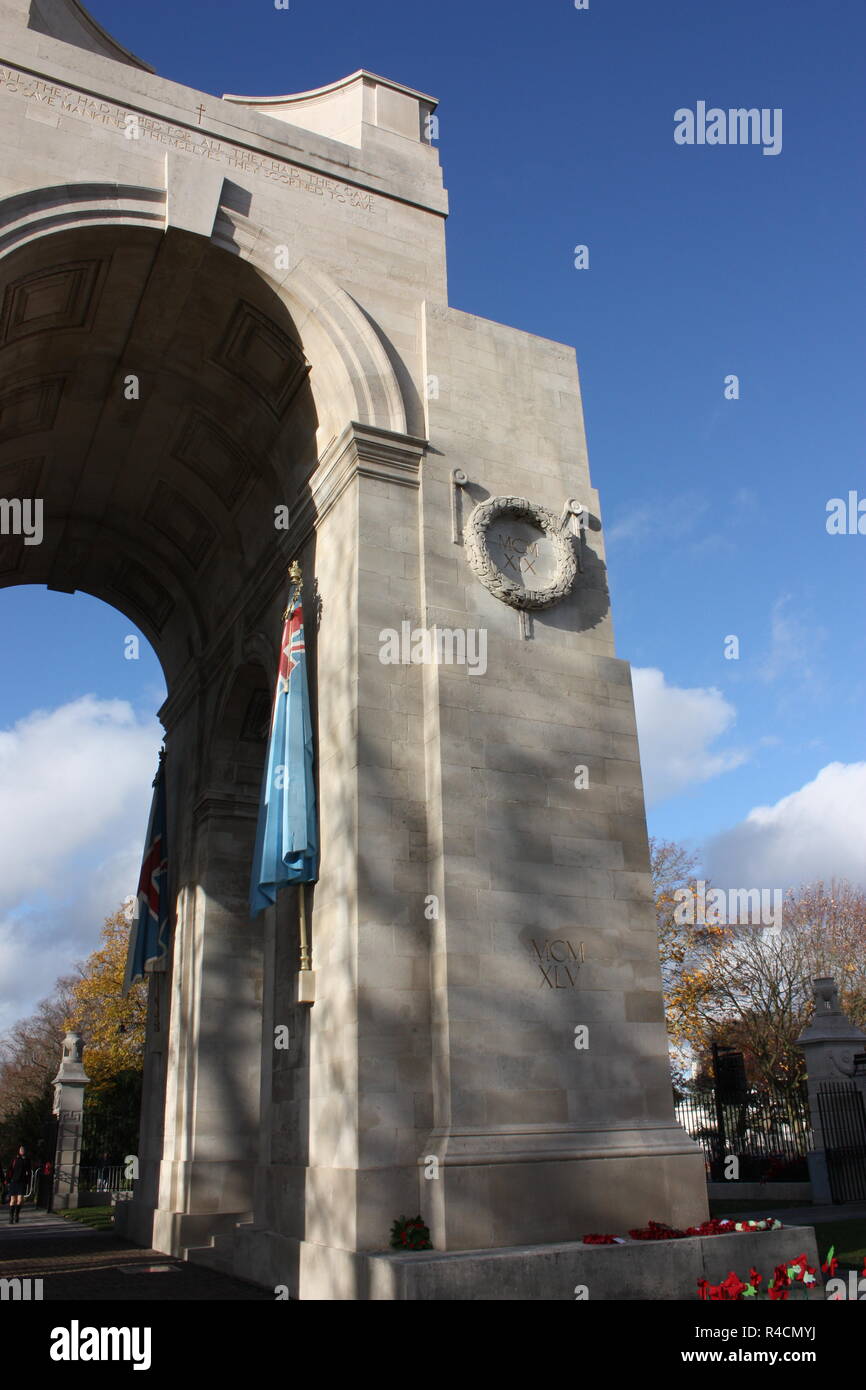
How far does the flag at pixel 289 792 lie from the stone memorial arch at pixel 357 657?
27cm

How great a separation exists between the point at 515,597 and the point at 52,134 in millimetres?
9089

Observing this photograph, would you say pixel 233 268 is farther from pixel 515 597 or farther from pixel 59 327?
pixel 515 597

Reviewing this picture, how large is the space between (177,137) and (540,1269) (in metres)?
15.7

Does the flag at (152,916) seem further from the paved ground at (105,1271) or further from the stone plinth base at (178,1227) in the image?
the paved ground at (105,1271)

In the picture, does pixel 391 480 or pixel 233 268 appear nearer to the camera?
pixel 391 480

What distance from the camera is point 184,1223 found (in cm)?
1688

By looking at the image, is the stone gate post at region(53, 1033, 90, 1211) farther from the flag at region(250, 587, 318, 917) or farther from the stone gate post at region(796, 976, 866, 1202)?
the flag at region(250, 587, 318, 917)

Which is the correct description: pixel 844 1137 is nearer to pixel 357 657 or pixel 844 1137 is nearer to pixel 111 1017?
pixel 357 657

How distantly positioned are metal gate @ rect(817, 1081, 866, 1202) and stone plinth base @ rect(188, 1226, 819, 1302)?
469 inches

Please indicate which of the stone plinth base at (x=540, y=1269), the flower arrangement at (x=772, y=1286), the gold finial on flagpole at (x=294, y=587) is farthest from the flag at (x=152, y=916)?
the flower arrangement at (x=772, y=1286)

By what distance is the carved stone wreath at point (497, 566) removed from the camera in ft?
46.8

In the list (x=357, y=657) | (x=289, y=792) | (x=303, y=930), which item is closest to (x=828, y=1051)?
(x=303, y=930)

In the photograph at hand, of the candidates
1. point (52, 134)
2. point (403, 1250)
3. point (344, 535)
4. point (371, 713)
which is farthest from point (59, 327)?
point (403, 1250)

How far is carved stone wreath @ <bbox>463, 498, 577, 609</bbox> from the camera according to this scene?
14273mm
